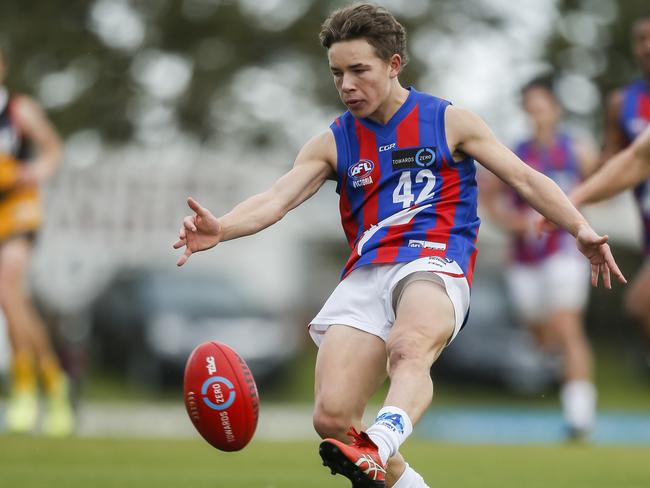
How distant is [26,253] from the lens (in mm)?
10148

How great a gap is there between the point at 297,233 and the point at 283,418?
11901 mm

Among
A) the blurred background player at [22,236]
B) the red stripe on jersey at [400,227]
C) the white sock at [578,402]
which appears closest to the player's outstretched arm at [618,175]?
the red stripe on jersey at [400,227]

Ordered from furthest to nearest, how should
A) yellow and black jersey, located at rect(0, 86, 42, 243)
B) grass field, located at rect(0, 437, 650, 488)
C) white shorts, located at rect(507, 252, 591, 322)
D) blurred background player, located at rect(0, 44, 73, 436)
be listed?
white shorts, located at rect(507, 252, 591, 322), yellow and black jersey, located at rect(0, 86, 42, 243), blurred background player, located at rect(0, 44, 73, 436), grass field, located at rect(0, 437, 650, 488)

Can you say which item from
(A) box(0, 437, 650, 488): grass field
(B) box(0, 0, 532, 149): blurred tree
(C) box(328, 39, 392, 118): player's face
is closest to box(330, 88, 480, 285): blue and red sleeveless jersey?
(C) box(328, 39, 392, 118): player's face

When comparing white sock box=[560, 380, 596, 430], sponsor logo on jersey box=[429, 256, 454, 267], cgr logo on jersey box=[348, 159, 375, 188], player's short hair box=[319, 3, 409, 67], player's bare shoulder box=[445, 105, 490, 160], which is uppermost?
white sock box=[560, 380, 596, 430]

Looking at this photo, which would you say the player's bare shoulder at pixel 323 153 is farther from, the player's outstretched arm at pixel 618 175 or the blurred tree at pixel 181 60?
the blurred tree at pixel 181 60

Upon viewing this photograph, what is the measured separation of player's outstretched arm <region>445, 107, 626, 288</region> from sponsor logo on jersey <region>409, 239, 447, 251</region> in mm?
410

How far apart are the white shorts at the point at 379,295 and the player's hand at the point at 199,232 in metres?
0.66

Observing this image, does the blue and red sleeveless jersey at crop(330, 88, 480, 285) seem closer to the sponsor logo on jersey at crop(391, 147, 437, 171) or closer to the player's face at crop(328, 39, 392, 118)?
the sponsor logo on jersey at crop(391, 147, 437, 171)

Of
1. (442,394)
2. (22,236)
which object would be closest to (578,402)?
(22,236)

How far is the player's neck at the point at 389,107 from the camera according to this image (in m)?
5.83

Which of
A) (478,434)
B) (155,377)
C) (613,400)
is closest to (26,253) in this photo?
(478,434)

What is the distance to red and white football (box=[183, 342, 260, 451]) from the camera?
5699mm

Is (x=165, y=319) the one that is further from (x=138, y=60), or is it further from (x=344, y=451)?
(x=344, y=451)
